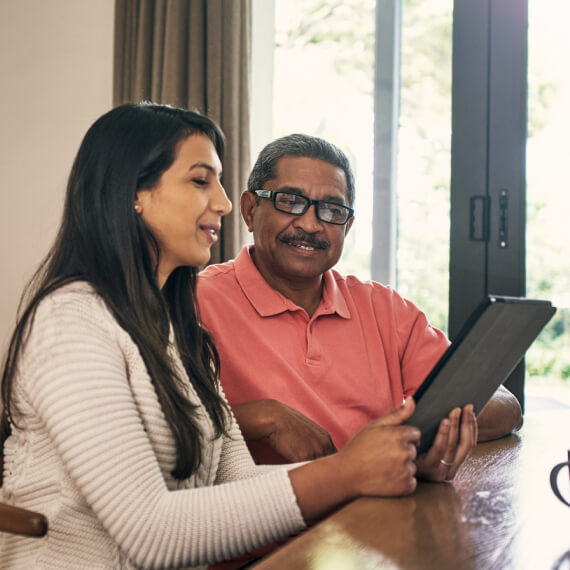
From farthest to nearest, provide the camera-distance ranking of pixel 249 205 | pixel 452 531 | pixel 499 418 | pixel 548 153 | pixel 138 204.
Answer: pixel 548 153, pixel 249 205, pixel 499 418, pixel 138 204, pixel 452 531

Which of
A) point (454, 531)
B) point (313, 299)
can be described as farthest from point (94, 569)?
point (313, 299)

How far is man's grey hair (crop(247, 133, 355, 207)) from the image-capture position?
1.73 meters

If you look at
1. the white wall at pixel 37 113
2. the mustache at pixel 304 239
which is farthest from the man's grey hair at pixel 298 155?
the white wall at pixel 37 113

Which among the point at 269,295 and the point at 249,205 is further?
the point at 249,205

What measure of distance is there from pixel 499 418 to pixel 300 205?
69cm

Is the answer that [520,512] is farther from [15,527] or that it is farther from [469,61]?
[469,61]

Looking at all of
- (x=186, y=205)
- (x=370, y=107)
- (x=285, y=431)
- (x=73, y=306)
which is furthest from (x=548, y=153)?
(x=73, y=306)

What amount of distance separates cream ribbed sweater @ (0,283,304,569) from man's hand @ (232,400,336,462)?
34 cm

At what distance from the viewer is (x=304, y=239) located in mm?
1694

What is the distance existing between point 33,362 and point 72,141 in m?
2.14

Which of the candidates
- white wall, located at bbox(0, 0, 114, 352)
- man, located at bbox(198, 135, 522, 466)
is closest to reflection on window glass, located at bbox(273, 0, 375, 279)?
white wall, located at bbox(0, 0, 114, 352)

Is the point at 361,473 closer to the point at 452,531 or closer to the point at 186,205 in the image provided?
the point at 452,531

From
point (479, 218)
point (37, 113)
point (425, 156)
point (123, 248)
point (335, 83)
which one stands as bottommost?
point (123, 248)

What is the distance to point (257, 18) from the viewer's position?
2.73m
